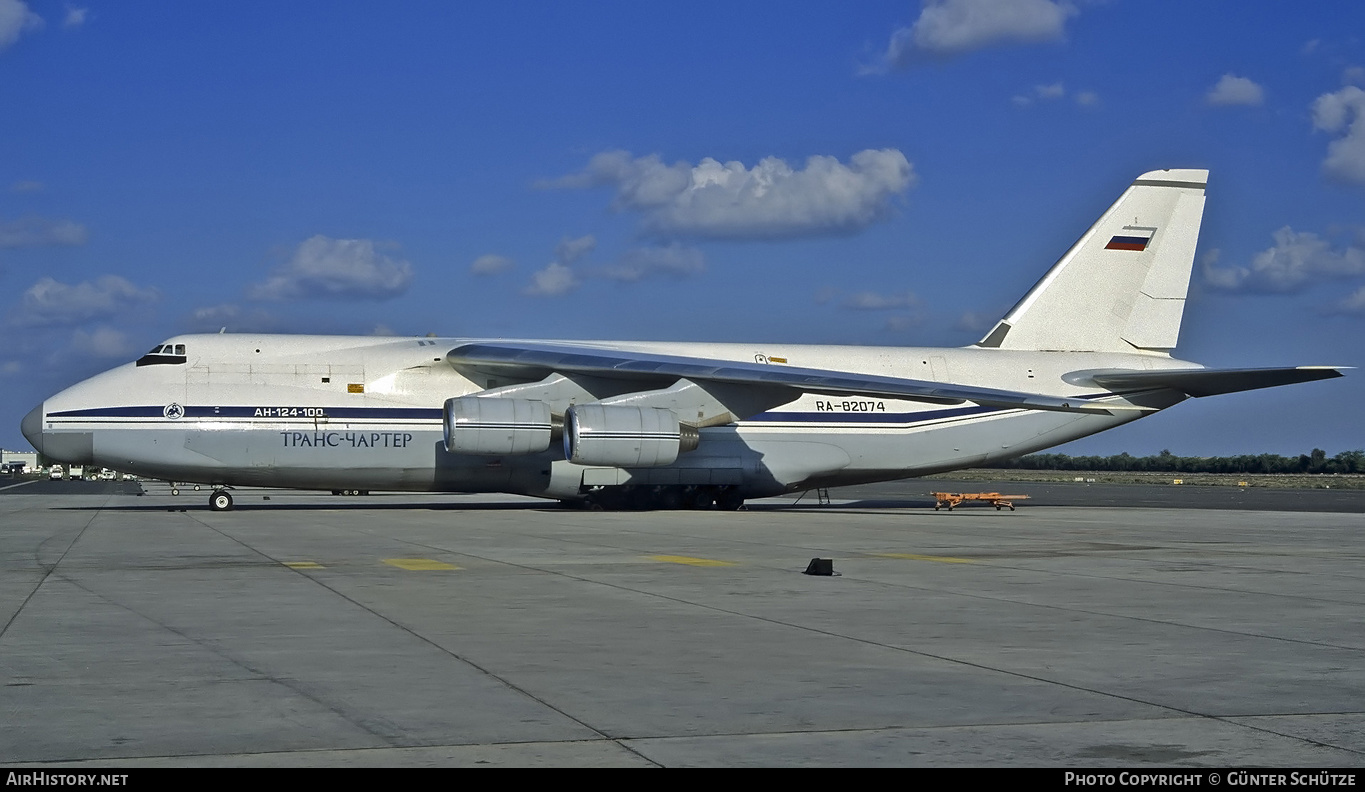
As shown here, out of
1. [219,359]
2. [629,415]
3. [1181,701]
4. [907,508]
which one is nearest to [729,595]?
[1181,701]

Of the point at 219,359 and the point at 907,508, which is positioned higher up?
the point at 219,359

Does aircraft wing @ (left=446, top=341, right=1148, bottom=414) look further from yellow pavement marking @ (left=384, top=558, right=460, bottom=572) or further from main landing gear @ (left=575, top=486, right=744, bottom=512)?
yellow pavement marking @ (left=384, top=558, right=460, bottom=572)

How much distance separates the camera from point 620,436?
83.9ft

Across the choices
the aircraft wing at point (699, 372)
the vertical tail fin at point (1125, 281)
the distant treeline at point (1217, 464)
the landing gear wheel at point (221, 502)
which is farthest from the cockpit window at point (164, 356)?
the distant treeline at point (1217, 464)

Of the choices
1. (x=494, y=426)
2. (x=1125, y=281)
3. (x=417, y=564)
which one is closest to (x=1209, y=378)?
(x=1125, y=281)

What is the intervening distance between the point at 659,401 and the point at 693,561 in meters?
11.7

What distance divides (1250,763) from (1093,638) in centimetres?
367

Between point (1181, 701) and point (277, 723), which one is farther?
point (1181, 701)

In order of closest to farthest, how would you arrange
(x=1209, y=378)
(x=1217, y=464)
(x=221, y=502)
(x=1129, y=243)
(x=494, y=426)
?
(x=494, y=426) → (x=221, y=502) → (x=1209, y=378) → (x=1129, y=243) → (x=1217, y=464)

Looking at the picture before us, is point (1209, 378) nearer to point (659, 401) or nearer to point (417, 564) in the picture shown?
point (659, 401)

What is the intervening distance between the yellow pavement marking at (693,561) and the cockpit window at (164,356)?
14.3m

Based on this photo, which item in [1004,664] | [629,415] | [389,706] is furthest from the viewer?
[629,415]

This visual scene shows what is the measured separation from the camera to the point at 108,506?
101ft
